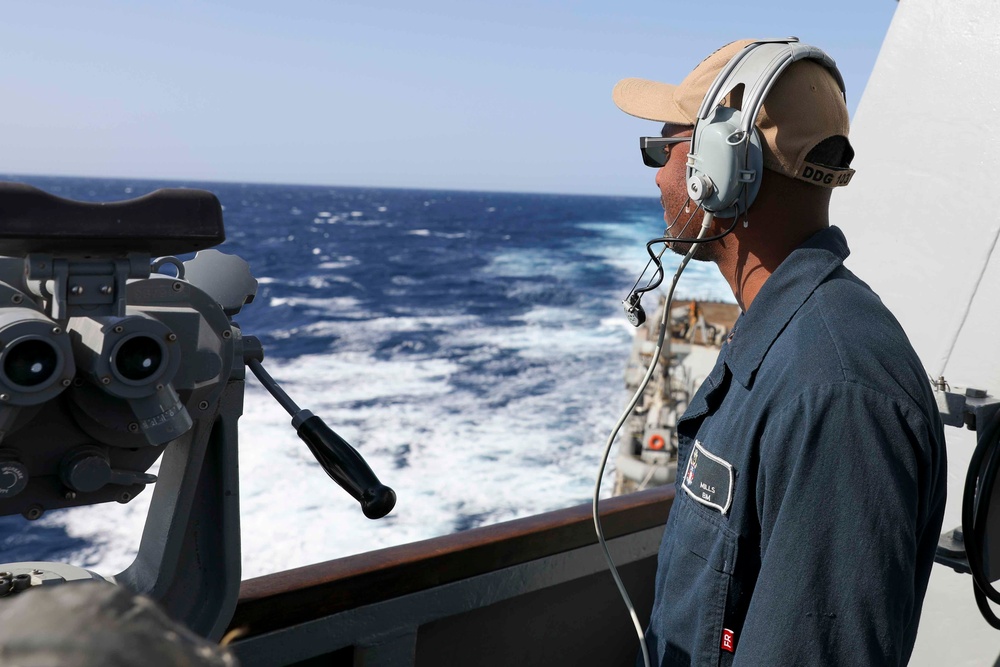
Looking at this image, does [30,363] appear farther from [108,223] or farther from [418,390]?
[418,390]

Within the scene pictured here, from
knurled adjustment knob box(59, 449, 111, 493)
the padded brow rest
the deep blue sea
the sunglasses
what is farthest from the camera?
the deep blue sea

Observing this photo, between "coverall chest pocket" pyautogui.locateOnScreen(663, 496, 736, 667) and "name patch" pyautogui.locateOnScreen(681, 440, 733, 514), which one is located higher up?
"name patch" pyautogui.locateOnScreen(681, 440, 733, 514)

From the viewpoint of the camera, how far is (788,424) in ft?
3.96

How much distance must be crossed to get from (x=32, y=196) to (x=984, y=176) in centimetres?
229

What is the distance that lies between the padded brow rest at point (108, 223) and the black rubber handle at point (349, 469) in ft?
1.09

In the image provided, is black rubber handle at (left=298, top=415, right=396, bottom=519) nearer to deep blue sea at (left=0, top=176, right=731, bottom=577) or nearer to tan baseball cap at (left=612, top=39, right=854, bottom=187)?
tan baseball cap at (left=612, top=39, right=854, bottom=187)

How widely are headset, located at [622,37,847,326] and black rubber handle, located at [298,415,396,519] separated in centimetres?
65

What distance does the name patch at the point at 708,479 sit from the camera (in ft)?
4.41

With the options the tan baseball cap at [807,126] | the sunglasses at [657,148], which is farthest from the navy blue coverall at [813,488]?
the sunglasses at [657,148]

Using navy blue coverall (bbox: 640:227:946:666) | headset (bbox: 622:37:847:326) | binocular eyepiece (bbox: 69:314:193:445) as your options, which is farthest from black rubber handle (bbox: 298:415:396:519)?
headset (bbox: 622:37:847:326)

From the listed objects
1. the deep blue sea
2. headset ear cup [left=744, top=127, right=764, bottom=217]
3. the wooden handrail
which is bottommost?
the deep blue sea

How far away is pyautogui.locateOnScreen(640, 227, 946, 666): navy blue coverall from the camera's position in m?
1.16

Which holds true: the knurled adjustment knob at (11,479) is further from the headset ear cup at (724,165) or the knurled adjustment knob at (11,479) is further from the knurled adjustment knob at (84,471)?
the headset ear cup at (724,165)

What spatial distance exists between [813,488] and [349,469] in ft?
2.04
